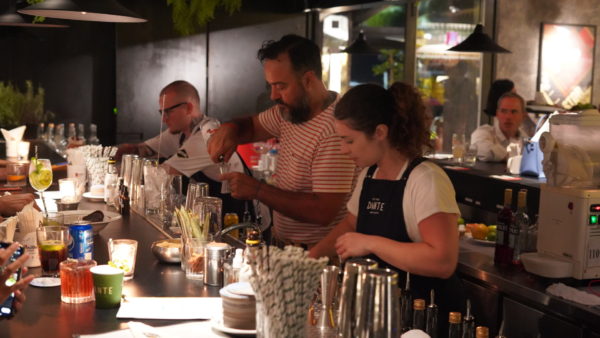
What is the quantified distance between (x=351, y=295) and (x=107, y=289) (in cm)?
94

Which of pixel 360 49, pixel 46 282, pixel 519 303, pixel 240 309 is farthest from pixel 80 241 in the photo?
pixel 360 49

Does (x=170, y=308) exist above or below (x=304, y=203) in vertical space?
below

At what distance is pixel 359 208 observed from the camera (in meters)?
3.14

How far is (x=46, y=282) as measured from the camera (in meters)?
2.63

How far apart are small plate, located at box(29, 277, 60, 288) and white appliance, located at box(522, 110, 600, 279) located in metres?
2.13

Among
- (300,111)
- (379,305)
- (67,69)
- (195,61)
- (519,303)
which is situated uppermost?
(195,61)

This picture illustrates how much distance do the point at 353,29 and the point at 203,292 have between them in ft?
32.0

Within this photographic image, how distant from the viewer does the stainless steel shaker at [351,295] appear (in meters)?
1.68

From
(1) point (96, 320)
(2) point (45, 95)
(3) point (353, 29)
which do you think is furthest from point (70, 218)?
(3) point (353, 29)

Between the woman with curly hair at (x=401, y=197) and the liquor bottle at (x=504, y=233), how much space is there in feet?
2.80

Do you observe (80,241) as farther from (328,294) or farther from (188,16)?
(188,16)

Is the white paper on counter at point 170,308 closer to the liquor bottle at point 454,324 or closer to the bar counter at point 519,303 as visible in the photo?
the liquor bottle at point 454,324

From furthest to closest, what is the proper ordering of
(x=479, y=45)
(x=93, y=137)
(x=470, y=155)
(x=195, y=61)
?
(x=195, y=61)
(x=93, y=137)
(x=470, y=155)
(x=479, y=45)

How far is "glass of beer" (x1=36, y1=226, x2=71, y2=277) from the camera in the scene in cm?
272
